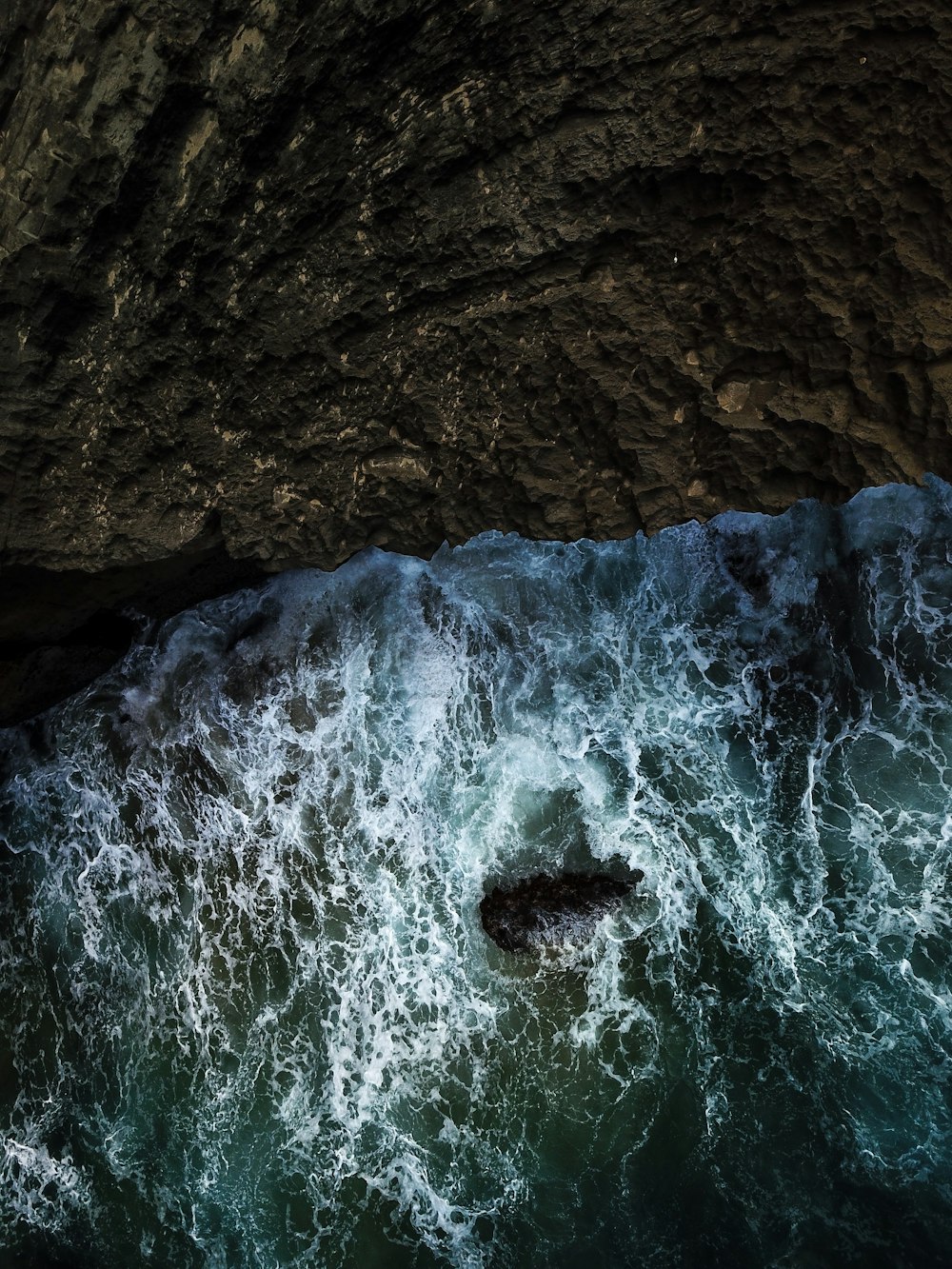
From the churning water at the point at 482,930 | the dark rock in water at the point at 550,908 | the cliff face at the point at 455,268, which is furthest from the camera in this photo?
the dark rock in water at the point at 550,908

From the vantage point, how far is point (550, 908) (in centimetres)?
647

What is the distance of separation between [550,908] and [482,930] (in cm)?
54

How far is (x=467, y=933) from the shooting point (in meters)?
6.55

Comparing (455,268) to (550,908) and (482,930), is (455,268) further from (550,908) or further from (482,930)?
(482,930)

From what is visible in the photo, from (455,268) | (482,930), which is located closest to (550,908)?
(482,930)

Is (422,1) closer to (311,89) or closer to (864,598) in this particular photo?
(311,89)

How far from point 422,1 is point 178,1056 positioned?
7.14m

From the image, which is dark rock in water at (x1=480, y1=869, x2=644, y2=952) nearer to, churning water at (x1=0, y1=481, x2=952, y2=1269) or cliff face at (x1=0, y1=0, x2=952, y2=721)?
churning water at (x1=0, y1=481, x2=952, y2=1269)

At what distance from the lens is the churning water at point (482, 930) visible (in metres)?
6.03

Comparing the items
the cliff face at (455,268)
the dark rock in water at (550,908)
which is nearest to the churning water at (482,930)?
the dark rock in water at (550,908)

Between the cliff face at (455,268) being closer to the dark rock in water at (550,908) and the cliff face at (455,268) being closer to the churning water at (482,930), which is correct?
the churning water at (482,930)

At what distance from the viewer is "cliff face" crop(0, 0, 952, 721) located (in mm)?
4043

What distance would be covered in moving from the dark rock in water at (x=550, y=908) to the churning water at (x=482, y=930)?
0.11 meters

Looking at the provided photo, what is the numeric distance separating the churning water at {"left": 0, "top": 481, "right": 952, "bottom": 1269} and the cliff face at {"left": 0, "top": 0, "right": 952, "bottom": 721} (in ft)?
4.59
